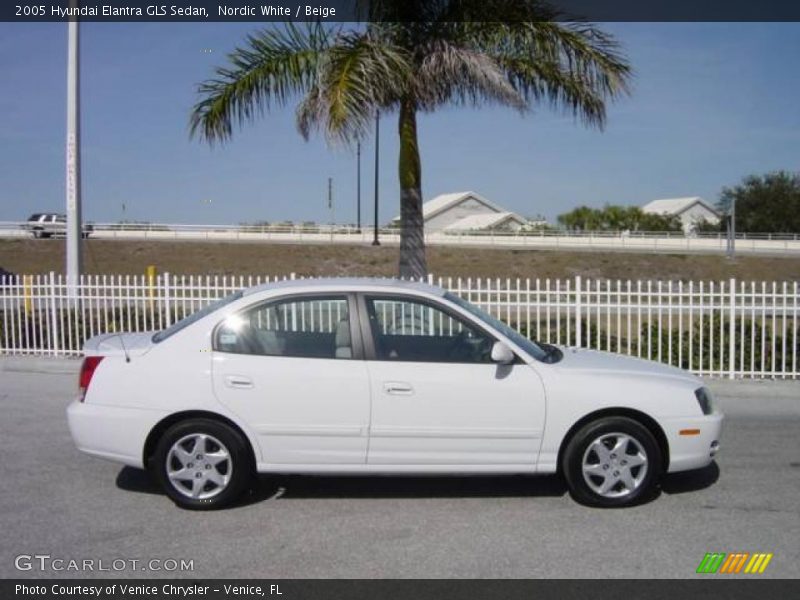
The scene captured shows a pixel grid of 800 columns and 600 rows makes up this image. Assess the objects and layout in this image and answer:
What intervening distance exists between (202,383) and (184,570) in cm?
132

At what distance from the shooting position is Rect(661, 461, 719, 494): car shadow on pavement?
6086 millimetres

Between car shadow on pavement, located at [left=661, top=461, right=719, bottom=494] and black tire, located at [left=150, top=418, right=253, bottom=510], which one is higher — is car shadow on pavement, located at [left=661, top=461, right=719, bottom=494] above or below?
below

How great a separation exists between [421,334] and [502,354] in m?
0.63

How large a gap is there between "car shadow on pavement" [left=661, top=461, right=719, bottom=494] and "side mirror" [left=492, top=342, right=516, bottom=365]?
1.59 m

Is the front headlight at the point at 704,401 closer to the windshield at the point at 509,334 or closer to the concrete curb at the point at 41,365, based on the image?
the windshield at the point at 509,334

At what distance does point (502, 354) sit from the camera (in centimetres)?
551

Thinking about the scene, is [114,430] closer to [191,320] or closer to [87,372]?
[87,372]

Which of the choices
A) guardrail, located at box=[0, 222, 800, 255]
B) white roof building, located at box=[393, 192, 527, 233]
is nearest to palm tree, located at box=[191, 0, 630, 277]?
guardrail, located at box=[0, 222, 800, 255]

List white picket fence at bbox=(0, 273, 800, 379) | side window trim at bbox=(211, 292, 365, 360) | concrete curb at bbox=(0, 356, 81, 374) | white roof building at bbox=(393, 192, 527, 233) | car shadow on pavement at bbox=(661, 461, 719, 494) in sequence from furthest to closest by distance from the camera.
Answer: white roof building at bbox=(393, 192, 527, 233) → concrete curb at bbox=(0, 356, 81, 374) → white picket fence at bbox=(0, 273, 800, 379) → car shadow on pavement at bbox=(661, 461, 719, 494) → side window trim at bbox=(211, 292, 365, 360)

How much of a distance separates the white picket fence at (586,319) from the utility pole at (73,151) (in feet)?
4.23

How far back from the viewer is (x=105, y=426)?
557 centimetres
